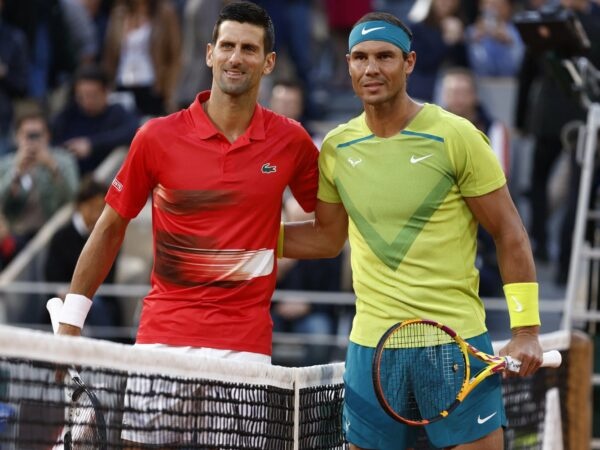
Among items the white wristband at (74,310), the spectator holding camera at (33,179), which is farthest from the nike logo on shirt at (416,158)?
the spectator holding camera at (33,179)

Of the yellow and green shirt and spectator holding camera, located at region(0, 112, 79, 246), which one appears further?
spectator holding camera, located at region(0, 112, 79, 246)

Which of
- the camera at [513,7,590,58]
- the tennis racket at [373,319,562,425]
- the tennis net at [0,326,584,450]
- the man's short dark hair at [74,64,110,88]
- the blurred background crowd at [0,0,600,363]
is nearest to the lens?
the tennis net at [0,326,584,450]

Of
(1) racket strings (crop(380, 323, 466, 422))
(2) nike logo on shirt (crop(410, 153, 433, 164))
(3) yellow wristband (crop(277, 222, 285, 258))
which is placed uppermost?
(2) nike logo on shirt (crop(410, 153, 433, 164))

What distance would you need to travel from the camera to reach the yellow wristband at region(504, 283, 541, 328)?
5.44 meters

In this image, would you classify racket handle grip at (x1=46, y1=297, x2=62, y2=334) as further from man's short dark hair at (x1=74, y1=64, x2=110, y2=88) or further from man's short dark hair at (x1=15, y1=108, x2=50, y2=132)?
man's short dark hair at (x1=74, y1=64, x2=110, y2=88)

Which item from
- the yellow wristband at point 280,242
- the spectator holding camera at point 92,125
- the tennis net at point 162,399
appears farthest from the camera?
the spectator holding camera at point 92,125

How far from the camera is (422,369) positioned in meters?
5.35

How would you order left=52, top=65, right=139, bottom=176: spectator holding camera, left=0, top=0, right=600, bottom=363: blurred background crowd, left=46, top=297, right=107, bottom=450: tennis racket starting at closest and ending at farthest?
left=46, top=297, right=107, bottom=450: tennis racket, left=0, top=0, right=600, bottom=363: blurred background crowd, left=52, top=65, right=139, bottom=176: spectator holding camera

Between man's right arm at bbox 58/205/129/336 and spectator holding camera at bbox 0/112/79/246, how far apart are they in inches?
235

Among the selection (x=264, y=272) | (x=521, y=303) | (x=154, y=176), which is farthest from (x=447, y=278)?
(x=154, y=176)

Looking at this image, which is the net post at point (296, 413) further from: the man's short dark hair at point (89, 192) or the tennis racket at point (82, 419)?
the man's short dark hair at point (89, 192)

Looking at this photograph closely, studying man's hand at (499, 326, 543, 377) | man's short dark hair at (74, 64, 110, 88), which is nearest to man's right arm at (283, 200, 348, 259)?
man's hand at (499, 326, 543, 377)

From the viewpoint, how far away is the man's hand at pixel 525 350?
5.34 metres

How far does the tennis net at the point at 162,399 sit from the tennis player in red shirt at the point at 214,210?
0.92 feet
